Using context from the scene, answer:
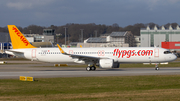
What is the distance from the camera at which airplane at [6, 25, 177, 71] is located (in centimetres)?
3462

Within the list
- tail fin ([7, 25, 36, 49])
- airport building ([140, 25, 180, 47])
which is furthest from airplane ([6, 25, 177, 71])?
airport building ([140, 25, 180, 47])

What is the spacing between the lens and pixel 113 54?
116ft

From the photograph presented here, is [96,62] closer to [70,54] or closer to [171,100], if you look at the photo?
[70,54]

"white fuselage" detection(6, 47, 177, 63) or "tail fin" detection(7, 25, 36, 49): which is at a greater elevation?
"tail fin" detection(7, 25, 36, 49)

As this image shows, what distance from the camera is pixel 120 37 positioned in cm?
11931

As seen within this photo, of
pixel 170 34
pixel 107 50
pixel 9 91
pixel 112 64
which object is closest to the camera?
pixel 9 91

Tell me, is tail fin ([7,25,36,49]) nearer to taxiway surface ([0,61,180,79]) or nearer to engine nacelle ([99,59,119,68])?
taxiway surface ([0,61,180,79])

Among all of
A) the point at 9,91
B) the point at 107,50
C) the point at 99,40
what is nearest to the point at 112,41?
the point at 99,40

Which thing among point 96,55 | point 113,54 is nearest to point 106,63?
point 113,54

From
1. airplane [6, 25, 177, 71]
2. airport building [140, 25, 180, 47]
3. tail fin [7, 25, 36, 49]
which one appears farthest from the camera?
airport building [140, 25, 180, 47]

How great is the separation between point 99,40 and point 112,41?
16.2 meters

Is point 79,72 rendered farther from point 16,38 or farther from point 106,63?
point 16,38

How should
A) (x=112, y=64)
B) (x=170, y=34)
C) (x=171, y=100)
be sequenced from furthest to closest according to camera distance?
(x=170, y=34) < (x=112, y=64) < (x=171, y=100)

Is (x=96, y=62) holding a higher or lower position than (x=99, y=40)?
lower
